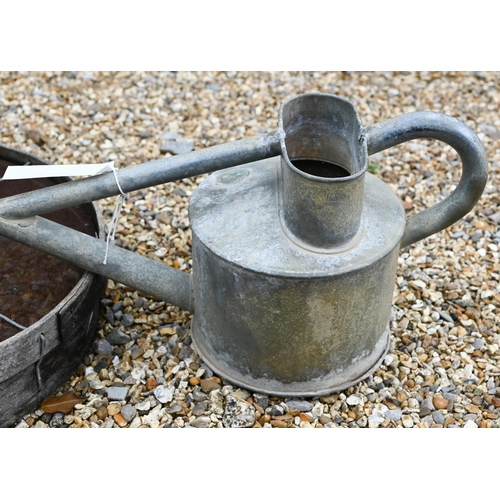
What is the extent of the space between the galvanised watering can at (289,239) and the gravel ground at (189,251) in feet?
0.42

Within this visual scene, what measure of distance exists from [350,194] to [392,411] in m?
0.89

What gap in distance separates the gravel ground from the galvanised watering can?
5.0 inches

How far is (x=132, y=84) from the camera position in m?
4.43

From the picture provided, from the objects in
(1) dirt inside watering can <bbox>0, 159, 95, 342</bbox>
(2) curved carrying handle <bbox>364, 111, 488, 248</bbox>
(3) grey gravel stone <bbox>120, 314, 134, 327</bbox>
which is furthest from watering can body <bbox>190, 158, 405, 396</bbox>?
(1) dirt inside watering can <bbox>0, 159, 95, 342</bbox>

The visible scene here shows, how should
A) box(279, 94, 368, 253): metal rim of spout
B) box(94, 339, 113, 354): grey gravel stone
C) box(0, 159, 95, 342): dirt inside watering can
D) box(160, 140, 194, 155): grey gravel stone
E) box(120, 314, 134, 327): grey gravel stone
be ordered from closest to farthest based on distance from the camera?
box(279, 94, 368, 253): metal rim of spout
box(0, 159, 95, 342): dirt inside watering can
box(94, 339, 113, 354): grey gravel stone
box(120, 314, 134, 327): grey gravel stone
box(160, 140, 194, 155): grey gravel stone

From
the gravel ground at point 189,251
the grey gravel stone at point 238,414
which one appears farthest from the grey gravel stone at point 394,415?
the grey gravel stone at point 238,414

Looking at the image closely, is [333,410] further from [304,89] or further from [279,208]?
[304,89]

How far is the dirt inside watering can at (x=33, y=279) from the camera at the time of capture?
112 inches

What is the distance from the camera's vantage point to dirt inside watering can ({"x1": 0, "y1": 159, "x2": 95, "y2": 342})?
9.30 feet

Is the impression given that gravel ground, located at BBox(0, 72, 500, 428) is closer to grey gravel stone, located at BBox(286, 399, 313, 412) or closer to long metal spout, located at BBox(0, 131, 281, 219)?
grey gravel stone, located at BBox(286, 399, 313, 412)

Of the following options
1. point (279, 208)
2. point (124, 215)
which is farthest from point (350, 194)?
point (124, 215)

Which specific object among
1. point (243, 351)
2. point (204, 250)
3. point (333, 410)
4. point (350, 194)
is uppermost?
point (350, 194)

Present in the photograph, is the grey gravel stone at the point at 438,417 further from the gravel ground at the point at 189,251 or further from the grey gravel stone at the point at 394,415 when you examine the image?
the grey gravel stone at the point at 394,415

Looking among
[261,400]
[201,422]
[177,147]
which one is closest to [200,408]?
[201,422]
